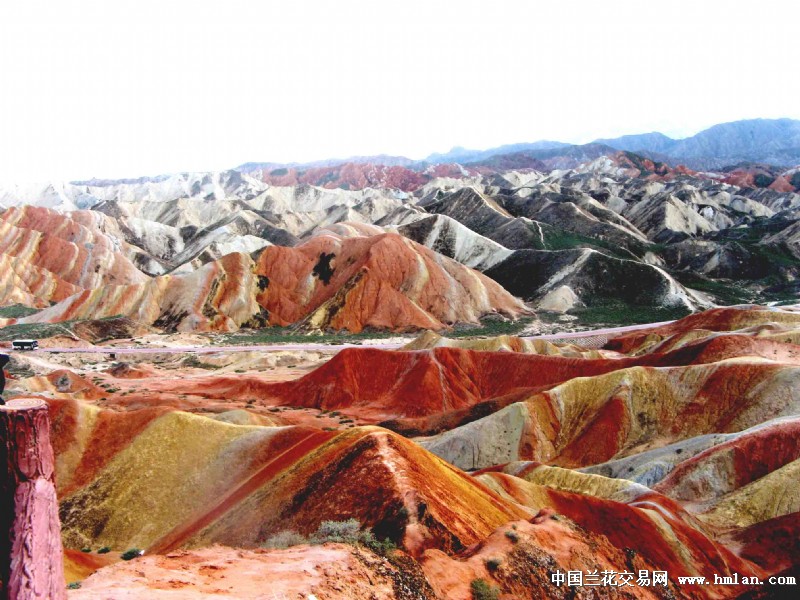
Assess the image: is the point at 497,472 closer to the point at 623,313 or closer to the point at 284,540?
the point at 284,540

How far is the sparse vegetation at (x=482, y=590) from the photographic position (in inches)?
505

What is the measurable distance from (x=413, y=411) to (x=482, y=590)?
3233 centimetres

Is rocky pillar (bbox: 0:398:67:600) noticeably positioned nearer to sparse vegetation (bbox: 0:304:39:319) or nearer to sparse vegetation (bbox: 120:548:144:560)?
sparse vegetation (bbox: 120:548:144:560)

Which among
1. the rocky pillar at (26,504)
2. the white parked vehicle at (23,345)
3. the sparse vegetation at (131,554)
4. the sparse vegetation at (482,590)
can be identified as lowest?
the sparse vegetation at (131,554)

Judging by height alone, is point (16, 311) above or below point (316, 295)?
above

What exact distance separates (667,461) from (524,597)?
60.6 feet

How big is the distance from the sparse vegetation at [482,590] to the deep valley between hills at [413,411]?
0.08 m

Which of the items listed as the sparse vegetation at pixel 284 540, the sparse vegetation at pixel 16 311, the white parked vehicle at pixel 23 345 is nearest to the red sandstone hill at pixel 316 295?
the sparse vegetation at pixel 16 311

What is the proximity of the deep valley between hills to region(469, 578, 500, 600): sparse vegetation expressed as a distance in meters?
0.08

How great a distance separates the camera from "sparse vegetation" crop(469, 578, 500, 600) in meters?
12.8

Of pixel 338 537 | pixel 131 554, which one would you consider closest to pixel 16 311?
pixel 131 554

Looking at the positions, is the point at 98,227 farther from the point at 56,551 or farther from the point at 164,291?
the point at 56,551

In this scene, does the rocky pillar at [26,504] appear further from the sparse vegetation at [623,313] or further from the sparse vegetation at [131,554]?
the sparse vegetation at [623,313]

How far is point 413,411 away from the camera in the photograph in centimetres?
4522
